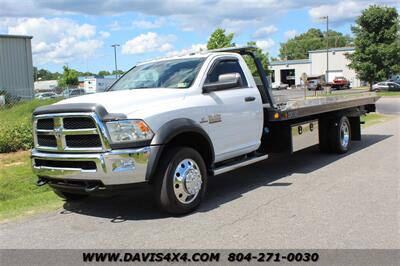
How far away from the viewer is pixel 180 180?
19.3ft

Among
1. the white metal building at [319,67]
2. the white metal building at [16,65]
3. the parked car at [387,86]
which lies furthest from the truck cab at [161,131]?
the white metal building at [319,67]

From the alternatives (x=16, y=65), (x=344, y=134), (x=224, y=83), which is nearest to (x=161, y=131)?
(x=224, y=83)

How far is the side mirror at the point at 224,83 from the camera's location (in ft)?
21.5

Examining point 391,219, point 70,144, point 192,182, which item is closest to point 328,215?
point 391,219

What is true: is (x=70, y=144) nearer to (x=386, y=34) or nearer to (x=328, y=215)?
(x=328, y=215)

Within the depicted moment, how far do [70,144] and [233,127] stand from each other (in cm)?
243

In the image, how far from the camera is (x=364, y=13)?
137 ft

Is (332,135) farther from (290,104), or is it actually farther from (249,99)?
(249,99)

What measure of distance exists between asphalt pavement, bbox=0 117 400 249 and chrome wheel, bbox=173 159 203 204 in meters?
0.24

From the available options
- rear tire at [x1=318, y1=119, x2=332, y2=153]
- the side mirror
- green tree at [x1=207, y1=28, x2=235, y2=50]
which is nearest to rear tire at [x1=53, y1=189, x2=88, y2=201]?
the side mirror

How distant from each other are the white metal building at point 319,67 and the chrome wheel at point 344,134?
62.0m

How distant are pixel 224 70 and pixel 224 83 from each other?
0.58 metres

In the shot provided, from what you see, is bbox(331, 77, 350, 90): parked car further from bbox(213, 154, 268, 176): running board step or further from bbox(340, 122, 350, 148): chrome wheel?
bbox(213, 154, 268, 176): running board step

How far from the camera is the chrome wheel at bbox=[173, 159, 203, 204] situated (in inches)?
231
